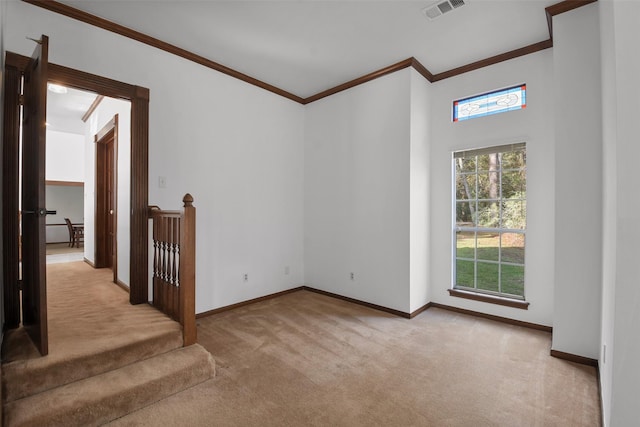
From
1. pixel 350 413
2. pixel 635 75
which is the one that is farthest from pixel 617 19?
pixel 350 413

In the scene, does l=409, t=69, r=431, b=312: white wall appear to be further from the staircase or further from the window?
the staircase

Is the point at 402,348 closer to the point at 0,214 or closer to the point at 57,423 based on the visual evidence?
the point at 57,423

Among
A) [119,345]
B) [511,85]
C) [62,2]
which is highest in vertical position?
[62,2]

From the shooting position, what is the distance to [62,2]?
2520 mm

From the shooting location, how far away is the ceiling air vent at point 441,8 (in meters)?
2.58

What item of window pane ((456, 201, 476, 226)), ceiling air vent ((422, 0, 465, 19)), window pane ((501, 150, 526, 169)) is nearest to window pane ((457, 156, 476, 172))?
window pane ((501, 150, 526, 169))

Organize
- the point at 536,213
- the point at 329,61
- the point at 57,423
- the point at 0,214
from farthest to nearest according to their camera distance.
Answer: the point at 329,61 → the point at 536,213 → the point at 0,214 → the point at 57,423

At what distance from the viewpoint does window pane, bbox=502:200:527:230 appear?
3.30 m

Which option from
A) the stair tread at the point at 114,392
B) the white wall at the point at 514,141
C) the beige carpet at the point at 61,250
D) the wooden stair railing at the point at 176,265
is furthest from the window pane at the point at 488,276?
the beige carpet at the point at 61,250

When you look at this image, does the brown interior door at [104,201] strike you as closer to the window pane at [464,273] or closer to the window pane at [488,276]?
the window pane at [464,273]

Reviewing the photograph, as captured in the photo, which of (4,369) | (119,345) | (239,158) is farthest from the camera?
(239,158)

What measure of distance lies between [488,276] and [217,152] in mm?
3614

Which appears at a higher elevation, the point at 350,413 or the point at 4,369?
the point at 4,369

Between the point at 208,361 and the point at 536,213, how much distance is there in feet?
11.5
